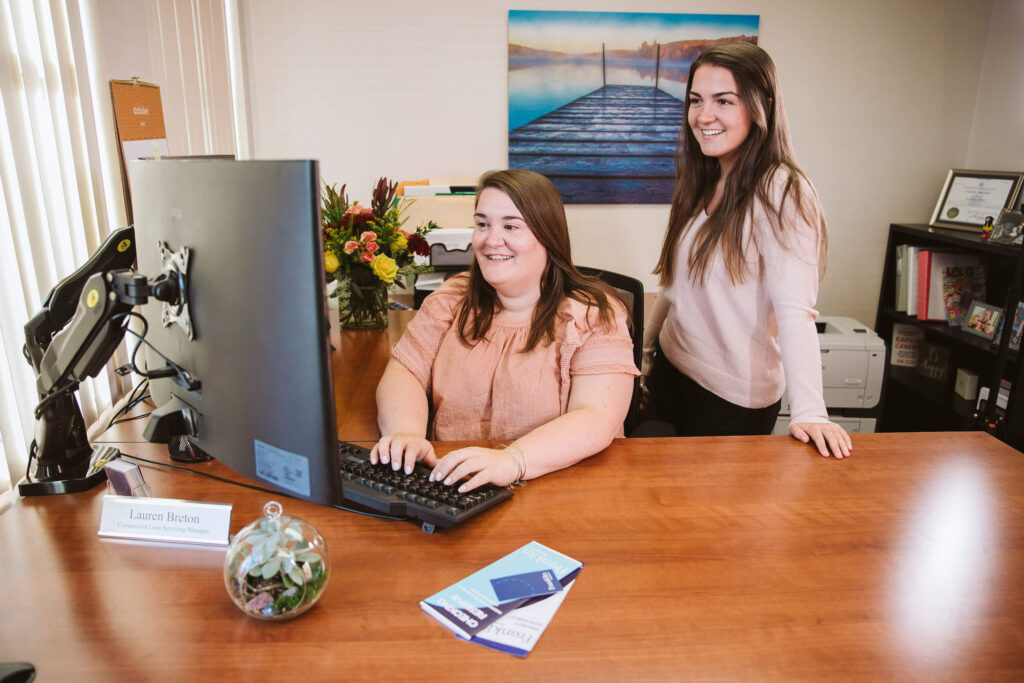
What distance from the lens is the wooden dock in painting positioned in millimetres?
3322

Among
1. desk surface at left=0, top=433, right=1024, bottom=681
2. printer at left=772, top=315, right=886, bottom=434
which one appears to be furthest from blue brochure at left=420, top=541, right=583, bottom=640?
printer at left=772, top=315, right=886, bottom=434

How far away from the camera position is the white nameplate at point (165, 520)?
102 cm

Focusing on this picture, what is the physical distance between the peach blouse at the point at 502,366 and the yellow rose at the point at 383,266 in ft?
1.79

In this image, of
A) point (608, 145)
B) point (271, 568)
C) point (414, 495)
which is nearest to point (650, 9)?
point (608, 145)

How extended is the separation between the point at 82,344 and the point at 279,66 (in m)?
2.53

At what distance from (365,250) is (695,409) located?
1094mm

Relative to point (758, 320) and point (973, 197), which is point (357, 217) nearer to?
point (758, 320)

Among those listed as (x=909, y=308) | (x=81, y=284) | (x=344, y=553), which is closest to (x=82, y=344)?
(x=81, y=284)

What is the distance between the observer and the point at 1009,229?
2797 millimetres

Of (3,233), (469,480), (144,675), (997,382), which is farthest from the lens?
(997,382)

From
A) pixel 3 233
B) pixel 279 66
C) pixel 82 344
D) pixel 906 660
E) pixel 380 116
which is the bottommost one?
pixel 906 660

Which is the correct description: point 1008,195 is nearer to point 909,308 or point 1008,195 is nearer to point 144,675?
point 909,308

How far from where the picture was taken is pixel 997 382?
2627 millimetres

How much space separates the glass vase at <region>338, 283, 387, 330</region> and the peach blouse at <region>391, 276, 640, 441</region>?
71 cm
